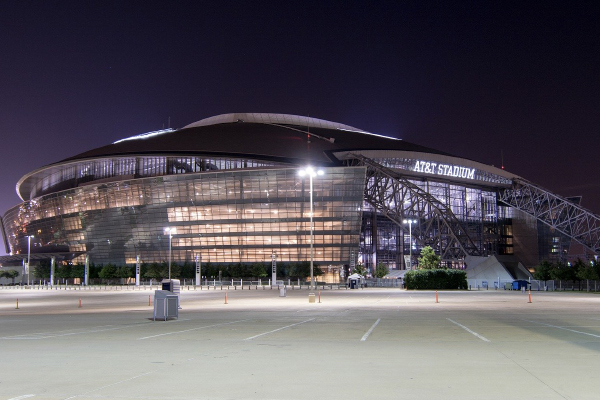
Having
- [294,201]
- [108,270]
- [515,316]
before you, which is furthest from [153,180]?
[515,316]

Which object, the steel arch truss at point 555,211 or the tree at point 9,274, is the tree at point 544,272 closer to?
the steel arch truss at point 555,211

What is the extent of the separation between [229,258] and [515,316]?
3548 inches

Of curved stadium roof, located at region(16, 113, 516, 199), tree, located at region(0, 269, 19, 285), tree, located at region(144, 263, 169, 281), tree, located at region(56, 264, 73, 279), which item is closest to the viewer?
tree, located at region(144, 263, 169, 281)

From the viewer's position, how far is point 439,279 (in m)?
68.6

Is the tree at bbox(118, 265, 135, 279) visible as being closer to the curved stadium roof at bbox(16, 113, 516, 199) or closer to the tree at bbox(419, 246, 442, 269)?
the curved stadium roof at bbox(16, 113, 516, 199)

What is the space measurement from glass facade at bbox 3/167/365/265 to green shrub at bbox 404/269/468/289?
35088mm

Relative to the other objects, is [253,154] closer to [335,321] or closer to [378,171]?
[378,171]

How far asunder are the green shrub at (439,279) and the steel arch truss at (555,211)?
41.8 metres

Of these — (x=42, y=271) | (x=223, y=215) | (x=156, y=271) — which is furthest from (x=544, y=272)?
(x=42, y=271)

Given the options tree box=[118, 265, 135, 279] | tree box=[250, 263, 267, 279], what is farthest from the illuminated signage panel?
tree box=[118, 265, 135, 279]

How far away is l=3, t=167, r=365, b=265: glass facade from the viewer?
105 metres

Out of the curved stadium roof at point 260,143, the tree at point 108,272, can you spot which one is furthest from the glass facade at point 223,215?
the tree at point 108,272

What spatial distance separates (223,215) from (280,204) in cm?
1186

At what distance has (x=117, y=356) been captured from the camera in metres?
14.2
